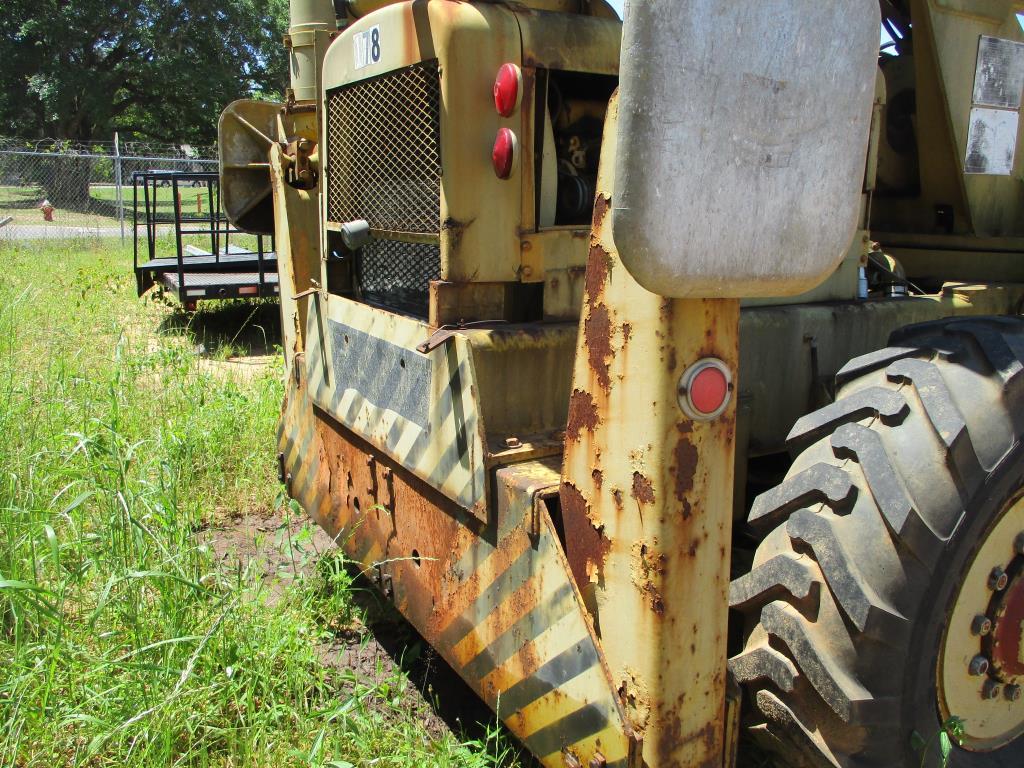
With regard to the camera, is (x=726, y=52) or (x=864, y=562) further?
(x=864, y=562)

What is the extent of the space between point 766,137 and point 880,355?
2.83ft

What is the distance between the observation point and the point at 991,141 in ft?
9.36

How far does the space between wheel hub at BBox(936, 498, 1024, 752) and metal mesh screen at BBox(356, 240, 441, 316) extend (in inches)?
66.6

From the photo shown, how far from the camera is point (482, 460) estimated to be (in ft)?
7.34

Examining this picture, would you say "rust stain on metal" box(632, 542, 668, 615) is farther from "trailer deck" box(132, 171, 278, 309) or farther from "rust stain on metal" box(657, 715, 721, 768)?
"trailer deck" box(132, 171, 278, 309)

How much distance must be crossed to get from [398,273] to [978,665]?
6.72 ft

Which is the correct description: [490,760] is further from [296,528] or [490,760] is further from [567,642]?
[296,528]

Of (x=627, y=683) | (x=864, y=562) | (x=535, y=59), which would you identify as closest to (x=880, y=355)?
(x=864, y=562)

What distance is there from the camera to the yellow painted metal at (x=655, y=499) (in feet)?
5.54

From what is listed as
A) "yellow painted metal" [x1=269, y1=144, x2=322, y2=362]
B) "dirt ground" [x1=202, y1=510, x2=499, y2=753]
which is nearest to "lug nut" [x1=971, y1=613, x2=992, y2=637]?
"dirt ground" [x1=202, y1=510, x2=499, y2=753]

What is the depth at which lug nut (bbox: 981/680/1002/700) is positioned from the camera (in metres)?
2.11

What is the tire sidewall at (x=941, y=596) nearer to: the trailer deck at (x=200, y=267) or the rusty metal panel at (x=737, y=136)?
the rusty metal panel at (x=737, y=136)

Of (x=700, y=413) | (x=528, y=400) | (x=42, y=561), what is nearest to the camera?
(x=700, y=413)

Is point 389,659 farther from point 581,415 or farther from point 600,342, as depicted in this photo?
point 600,342
